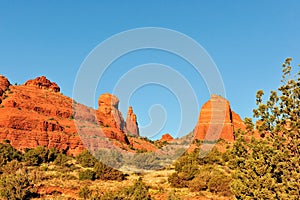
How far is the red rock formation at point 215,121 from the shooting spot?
279 ft

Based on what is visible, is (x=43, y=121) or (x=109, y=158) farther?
(x=43, y=121)

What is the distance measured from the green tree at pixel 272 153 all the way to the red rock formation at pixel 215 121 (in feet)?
236

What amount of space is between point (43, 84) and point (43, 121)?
2942 centimetres

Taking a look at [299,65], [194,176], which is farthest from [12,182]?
[299,65]

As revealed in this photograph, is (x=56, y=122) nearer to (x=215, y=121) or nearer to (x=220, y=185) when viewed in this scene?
(x=220, y=185)

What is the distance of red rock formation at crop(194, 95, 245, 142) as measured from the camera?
84938 millimetres

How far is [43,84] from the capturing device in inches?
3201

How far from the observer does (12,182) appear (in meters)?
18.9

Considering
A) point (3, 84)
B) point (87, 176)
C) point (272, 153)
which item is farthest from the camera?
point (3, 84)

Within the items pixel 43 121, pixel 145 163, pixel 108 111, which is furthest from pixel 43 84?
pixel 145 163

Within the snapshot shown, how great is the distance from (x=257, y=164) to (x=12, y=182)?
617 inches

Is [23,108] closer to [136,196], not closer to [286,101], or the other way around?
[136,196]

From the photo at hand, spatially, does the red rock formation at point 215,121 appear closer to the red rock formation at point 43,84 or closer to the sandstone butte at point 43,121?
the sandstone butte at point 43,121

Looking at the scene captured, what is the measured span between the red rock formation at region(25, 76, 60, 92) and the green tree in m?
74.7
